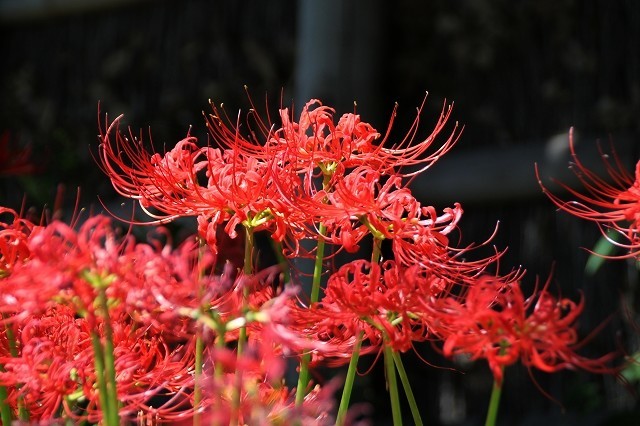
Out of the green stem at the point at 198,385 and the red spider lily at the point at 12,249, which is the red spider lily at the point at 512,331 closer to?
the green stem at the point at 198,385

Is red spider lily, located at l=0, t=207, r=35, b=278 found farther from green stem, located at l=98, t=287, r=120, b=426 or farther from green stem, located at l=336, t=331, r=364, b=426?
green stem, located at l=336, t=331, r=364, b=426

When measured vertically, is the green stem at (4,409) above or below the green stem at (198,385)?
below

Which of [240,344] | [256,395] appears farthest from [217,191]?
[256,395]

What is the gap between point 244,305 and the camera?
71 centimetres

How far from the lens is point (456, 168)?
224 cm

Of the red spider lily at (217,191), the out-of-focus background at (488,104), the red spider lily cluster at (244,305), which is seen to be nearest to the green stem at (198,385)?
the red spider lily cluster at (244,305)

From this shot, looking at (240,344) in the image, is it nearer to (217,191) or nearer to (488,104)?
(217,191)

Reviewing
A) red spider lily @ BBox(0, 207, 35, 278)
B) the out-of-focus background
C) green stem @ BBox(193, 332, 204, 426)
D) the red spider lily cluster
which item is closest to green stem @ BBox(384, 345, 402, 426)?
the red spider lily cluster

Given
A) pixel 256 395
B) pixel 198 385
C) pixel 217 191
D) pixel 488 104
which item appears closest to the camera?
pixel 256 395

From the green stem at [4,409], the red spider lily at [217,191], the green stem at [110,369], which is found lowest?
the green stem at [4,409]

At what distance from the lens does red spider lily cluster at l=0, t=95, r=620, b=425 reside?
0.69 m

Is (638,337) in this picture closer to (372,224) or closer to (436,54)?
(436,54)

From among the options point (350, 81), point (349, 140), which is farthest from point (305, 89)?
point (349, 140)

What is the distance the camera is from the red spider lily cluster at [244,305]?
2.26ft
